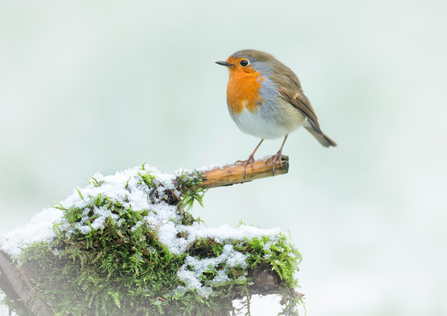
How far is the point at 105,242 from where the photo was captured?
2.32 m

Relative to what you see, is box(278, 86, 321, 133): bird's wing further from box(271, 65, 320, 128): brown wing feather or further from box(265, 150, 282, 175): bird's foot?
box(265, 150, 282, 175): bird's foot

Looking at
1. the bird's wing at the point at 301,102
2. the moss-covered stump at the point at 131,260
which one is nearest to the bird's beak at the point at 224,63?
the bird's wing at the point at 301,102

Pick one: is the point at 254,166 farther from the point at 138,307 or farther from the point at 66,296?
the point at 66,296

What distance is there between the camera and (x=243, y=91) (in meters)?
3.27

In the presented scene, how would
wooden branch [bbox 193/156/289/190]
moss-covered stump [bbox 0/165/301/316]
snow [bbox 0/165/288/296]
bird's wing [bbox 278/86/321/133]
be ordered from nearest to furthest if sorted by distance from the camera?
moss-covered stump [bbox 0/165/301/316] → snow [bbox 0/165/288/296] → wooden branch [bbox 193/156/289/190] → bird's wing [bbox 278/86/321/133]

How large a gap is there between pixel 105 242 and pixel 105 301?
15.7 inches

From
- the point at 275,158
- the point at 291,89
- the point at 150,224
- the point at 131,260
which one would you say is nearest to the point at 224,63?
the point at 291,89

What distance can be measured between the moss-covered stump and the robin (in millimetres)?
877

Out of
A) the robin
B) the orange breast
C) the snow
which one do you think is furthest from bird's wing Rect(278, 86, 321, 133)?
the snow

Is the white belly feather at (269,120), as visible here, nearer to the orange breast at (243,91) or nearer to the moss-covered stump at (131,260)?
the orange breast at (243,91)

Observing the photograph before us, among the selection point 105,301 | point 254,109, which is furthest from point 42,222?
point 254,109

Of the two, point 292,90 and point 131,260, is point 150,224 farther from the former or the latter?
point 292,90

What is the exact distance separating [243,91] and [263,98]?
0.68ft

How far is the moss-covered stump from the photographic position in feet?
7.57
